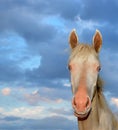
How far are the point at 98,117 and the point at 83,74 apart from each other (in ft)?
4.25

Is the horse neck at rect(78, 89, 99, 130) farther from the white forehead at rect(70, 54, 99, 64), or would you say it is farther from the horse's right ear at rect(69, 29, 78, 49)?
the horse's right ear at rect(69, 29, 78, 49)

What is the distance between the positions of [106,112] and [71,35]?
7.75 ft

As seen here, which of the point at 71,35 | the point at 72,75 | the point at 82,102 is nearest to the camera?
the point at 82,102

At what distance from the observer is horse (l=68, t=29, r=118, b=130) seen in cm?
1115

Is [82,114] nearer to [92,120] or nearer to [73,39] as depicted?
[92,120]

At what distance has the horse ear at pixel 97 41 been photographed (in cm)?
1270

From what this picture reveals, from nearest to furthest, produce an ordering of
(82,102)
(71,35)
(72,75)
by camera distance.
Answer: (82,102)
(72,75)
(71,35)

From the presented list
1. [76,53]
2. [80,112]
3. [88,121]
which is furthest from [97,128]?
[76,53]

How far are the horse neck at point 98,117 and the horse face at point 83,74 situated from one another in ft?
1.80

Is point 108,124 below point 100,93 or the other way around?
below

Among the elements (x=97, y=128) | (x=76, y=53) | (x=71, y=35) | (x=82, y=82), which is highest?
(x=71, y=35)

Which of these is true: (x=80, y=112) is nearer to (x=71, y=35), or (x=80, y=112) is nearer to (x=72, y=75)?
(x=72, y=75)

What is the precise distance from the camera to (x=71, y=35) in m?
13.0

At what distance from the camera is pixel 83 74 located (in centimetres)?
1168
